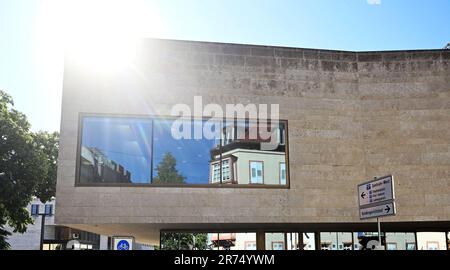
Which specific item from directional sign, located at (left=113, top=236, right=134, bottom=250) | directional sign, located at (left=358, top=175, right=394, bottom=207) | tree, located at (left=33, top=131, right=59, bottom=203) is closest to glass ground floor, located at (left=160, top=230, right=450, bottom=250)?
directional sign, located at (left=113, top=236, right=134, bottom=250)

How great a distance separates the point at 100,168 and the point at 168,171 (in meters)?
1.87

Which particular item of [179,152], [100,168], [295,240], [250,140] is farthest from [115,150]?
[295,240]

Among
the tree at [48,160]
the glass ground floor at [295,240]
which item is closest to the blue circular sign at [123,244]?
the glass ground floor at [295,240]

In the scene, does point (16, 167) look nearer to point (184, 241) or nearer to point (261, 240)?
point (184, 241)

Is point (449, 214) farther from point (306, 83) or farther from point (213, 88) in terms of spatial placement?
point (213, 88)

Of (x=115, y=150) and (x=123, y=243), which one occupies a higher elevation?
(x=115, y=150)

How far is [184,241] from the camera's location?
16.2 m

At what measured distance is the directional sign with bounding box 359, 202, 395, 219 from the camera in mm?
10117

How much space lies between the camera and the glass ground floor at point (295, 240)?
1598 centimetres

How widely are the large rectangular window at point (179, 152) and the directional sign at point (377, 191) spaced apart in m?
3.39

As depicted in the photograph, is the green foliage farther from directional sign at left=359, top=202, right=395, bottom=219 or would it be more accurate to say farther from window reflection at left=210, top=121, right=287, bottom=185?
directional sign at left=359, top=202, right=395, bottom=219

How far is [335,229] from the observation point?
17.2 m

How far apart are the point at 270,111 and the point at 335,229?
16.2ft

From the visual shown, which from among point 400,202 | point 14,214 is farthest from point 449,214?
point 14,214
